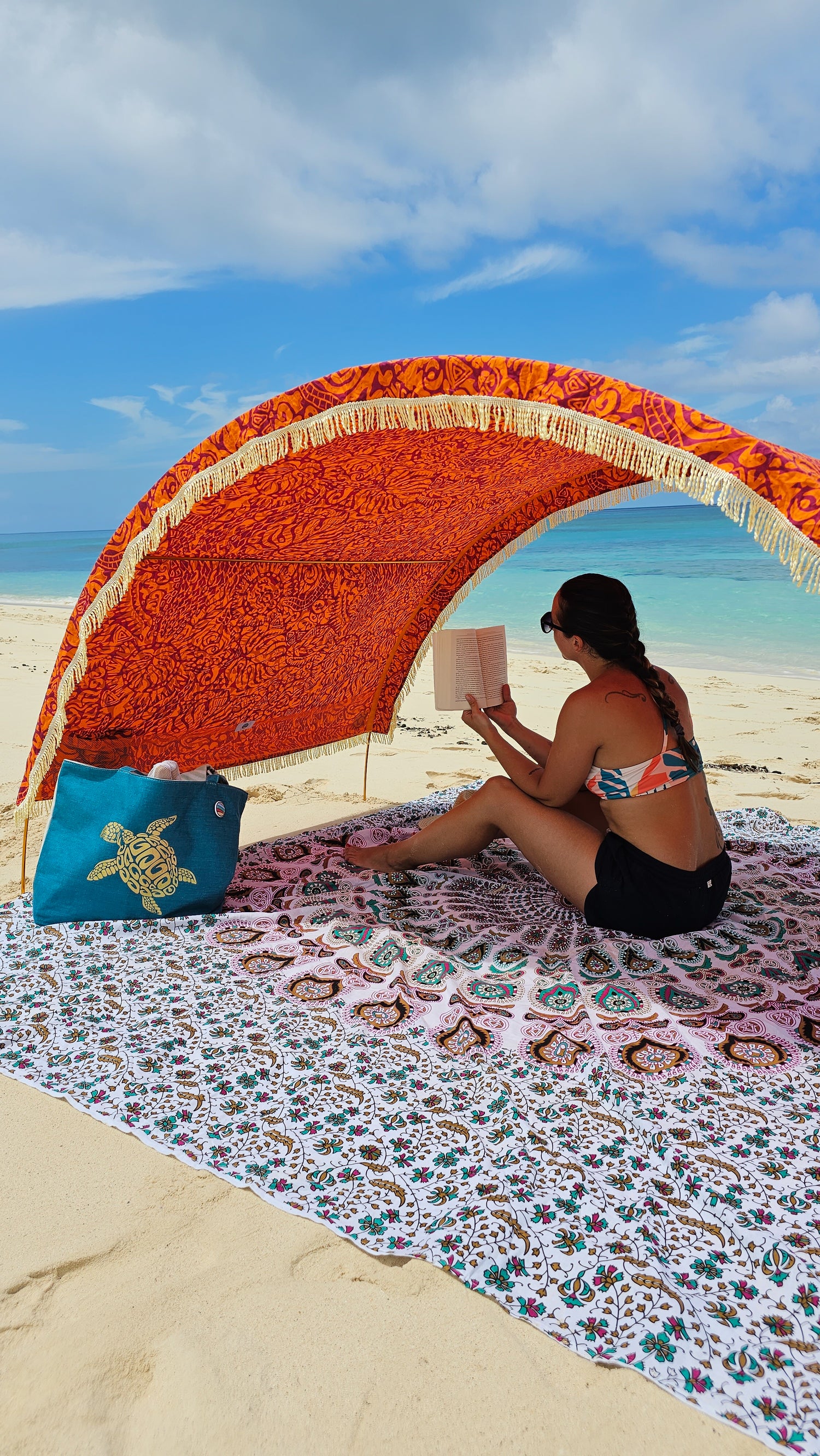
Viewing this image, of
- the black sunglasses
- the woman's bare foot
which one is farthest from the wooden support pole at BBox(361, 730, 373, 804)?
the black sunglasses

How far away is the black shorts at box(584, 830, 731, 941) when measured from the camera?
3.21m

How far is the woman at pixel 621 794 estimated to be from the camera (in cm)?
315

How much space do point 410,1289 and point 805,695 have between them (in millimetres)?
8891

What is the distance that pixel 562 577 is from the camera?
29.1 m

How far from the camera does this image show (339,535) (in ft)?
14.8

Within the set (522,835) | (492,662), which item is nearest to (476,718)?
(492,662)

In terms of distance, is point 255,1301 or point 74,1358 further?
point 255,1301

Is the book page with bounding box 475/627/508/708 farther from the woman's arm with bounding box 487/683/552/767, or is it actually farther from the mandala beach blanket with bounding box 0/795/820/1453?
the mandala beach blanket with bounding box 0/795/820/1453

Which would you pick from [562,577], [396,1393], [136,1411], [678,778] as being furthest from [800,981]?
[562,577]

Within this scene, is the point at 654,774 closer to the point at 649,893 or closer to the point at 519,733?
the point at 649,893

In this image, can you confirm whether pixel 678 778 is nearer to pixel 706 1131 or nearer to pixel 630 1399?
pixel 706 1131

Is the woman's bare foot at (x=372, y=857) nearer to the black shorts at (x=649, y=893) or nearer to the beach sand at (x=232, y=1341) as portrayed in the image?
the black shorts at (x=649, y=893)

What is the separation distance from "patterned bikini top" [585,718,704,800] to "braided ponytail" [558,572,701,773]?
3 centimetres

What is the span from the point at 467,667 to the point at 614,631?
Result: 97 cm
